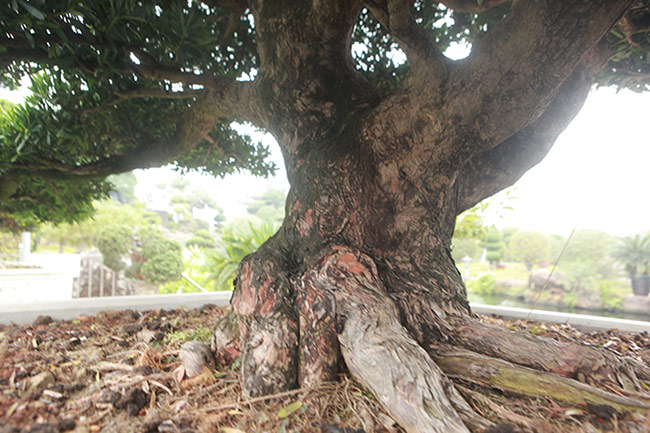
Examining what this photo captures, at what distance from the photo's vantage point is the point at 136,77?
1920mm

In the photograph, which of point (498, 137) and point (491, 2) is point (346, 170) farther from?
point (491, 2)

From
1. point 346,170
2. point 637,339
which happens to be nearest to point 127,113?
point 346,170

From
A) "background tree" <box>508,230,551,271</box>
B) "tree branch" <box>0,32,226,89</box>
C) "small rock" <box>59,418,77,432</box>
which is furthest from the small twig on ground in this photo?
"background tree" <box>508,230,551,271</box>

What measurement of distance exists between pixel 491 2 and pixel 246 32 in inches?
59.3

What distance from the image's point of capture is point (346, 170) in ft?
4.57

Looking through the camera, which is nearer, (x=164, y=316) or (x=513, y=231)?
(x=164, y=316)

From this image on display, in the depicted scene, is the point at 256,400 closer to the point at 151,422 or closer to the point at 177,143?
the point at 151,422

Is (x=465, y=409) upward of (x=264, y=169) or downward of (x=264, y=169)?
downward

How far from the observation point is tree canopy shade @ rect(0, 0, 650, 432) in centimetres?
107

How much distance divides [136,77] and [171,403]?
1691mm

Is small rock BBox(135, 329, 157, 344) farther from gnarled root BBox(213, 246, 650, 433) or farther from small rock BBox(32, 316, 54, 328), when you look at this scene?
small rock BBox(32, 316, 54, 328)

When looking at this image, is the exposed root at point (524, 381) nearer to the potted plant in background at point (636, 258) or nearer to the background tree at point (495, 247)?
the potted plant in background at point (636, 258)

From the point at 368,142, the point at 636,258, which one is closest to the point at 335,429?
the point at 368,142

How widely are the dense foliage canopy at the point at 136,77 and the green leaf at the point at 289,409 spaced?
4.07ft
